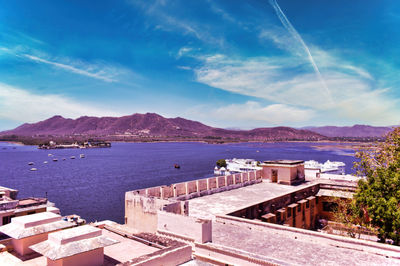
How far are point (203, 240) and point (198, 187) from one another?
10863mm

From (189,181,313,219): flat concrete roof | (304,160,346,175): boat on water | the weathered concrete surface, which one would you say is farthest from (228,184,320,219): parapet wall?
(304,160,346,175): boat on water

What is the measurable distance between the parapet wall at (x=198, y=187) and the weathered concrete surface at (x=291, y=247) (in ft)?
23.3

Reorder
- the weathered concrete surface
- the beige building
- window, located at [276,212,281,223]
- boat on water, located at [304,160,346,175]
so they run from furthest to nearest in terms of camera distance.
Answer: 1. boat on water, located at [304,160,346,175]
2. the beige building
3. window, located at [276,212,281,223]
4. the weathered concrete surface

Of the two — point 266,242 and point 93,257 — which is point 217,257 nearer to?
point 266,242

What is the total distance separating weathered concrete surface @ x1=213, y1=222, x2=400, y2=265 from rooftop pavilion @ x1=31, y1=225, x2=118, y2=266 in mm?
5445

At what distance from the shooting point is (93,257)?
1091 cm

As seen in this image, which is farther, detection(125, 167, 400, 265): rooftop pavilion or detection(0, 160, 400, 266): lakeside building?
detection(125, 167, 400, 265): rooftop pavilion

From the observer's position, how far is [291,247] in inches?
513

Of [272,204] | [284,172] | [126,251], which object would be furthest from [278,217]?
[126,251]

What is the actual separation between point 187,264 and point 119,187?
59.2 metres

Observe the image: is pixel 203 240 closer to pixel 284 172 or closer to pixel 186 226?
pixel 186 226

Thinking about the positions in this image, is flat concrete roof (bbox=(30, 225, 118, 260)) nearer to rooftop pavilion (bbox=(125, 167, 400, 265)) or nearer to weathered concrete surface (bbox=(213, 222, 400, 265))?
rooftop pavilion (bbox=(125, 167, 400, 265))

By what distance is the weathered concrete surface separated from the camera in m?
11.5

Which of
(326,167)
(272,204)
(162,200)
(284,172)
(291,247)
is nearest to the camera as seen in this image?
(291,247)
